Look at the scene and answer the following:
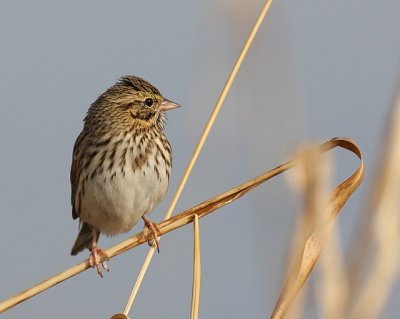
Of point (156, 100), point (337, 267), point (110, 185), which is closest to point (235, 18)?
point (337, 267)

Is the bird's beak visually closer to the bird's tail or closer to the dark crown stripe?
the dark crown stripe

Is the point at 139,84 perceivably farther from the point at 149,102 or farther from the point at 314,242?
the point at 314,242

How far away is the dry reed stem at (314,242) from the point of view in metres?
1.93

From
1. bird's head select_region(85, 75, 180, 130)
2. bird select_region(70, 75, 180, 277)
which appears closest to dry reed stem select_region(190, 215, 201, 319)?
bird select_region(70, 75, 180, 277)

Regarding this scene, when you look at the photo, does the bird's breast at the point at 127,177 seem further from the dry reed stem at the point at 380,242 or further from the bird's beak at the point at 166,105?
the dry reed stem at the point at 380,242

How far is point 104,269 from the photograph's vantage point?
15.9ft

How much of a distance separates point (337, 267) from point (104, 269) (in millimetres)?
3174

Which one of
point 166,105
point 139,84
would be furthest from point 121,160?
point 139,84

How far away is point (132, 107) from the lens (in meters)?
5.45

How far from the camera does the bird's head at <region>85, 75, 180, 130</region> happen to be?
17.5 ft

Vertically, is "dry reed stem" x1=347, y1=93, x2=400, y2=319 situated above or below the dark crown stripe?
above

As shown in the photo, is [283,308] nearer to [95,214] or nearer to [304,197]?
[304,197]

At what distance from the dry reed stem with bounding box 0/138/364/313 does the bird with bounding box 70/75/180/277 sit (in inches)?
67.3

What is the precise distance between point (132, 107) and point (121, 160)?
616 mm
